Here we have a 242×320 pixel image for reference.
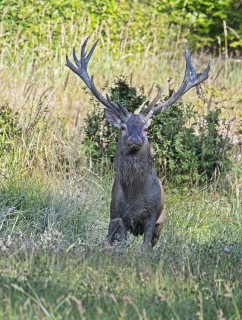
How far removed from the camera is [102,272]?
22.6 ft

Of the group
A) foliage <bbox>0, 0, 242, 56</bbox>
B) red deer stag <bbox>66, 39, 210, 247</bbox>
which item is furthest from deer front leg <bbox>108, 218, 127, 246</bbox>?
foliage <bbox>0, 0, 242, 56</bbox>

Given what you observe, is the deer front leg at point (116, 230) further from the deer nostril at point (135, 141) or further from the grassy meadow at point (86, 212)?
the deer nostril at point (135, 141)

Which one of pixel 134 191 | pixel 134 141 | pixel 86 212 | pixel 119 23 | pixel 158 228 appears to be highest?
pixel 134 141

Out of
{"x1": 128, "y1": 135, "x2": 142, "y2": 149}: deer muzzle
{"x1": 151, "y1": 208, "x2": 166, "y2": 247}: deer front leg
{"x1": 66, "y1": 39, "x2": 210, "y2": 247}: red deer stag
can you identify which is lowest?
{"x1": 151, "y1": 208, "x2": 166, "y2": 247}: deer front leg

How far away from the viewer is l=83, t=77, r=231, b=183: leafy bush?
477 inches

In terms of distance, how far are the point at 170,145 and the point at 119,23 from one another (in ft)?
17.7

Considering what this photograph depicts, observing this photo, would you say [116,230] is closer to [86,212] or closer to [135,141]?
[135,141]

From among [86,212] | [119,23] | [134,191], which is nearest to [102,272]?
[134,191]

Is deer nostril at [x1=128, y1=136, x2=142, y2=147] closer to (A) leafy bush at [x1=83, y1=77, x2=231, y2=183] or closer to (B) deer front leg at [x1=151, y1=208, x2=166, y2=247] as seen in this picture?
(B) deer front leg at [x1=151, y1=208, x2=166, y2=247]

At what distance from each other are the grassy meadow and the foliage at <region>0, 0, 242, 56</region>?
72mm

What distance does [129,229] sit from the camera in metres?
9.02

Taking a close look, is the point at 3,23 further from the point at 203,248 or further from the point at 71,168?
the point at 203,248

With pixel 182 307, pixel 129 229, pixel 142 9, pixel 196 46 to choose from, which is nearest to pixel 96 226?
pixel 129 229

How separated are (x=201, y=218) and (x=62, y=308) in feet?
16.7
